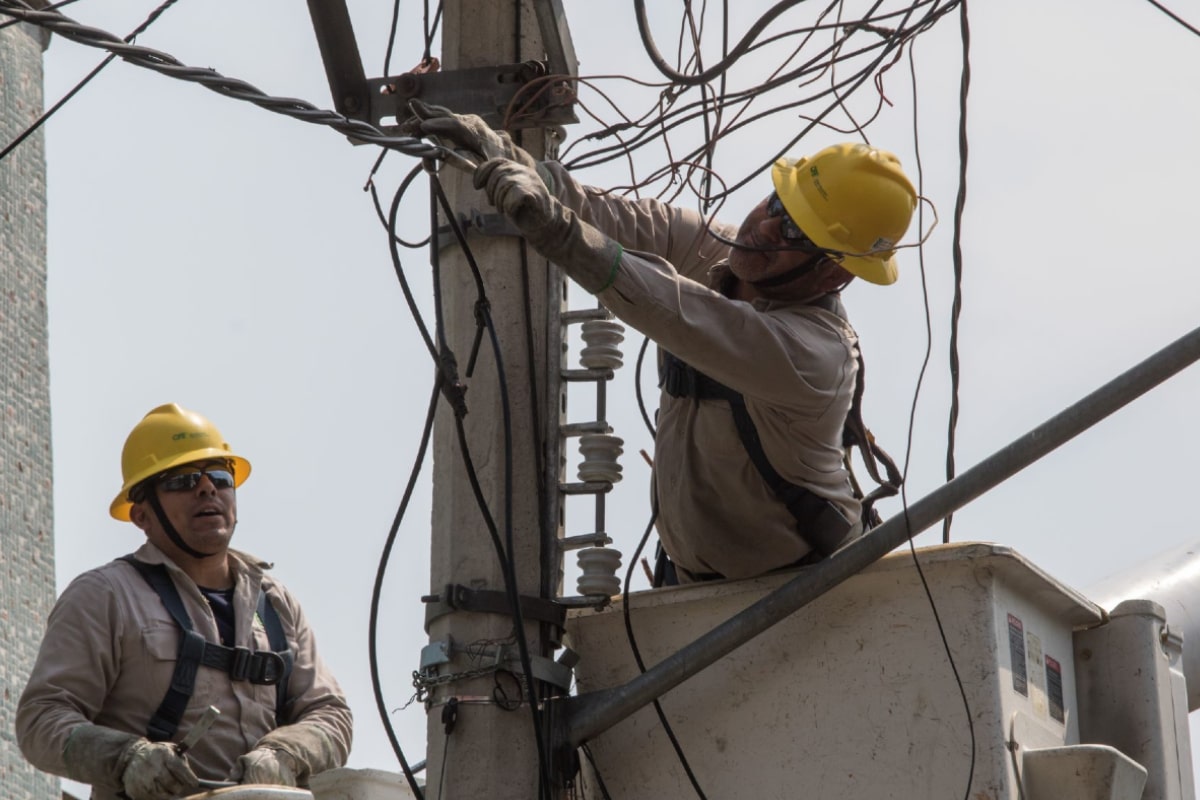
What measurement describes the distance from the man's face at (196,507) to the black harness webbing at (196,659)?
0.15m

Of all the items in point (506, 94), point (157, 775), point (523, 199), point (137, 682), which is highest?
point (506, 94)

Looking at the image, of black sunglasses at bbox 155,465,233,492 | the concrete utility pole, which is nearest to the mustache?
the concrete utility pole

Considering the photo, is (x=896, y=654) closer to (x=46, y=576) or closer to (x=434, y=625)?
(x=434, y=625)

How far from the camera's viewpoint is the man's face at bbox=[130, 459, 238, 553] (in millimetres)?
5680

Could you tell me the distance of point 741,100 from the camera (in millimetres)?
6418

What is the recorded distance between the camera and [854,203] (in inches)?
222

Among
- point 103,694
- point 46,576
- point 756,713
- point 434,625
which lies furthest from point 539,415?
point 46,576

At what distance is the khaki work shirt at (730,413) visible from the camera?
504cm

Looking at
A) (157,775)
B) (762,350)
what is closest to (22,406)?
(157,775)

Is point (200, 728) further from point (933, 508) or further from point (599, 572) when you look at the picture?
point (933, 508)

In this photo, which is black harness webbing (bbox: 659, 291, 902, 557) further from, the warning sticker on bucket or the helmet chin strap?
the helmet chin strap

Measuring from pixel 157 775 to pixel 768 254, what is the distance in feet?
7.02

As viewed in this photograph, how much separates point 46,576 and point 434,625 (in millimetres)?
9713

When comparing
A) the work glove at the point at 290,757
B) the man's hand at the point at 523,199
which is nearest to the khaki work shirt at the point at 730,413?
the man's hand at the point at 523,199
